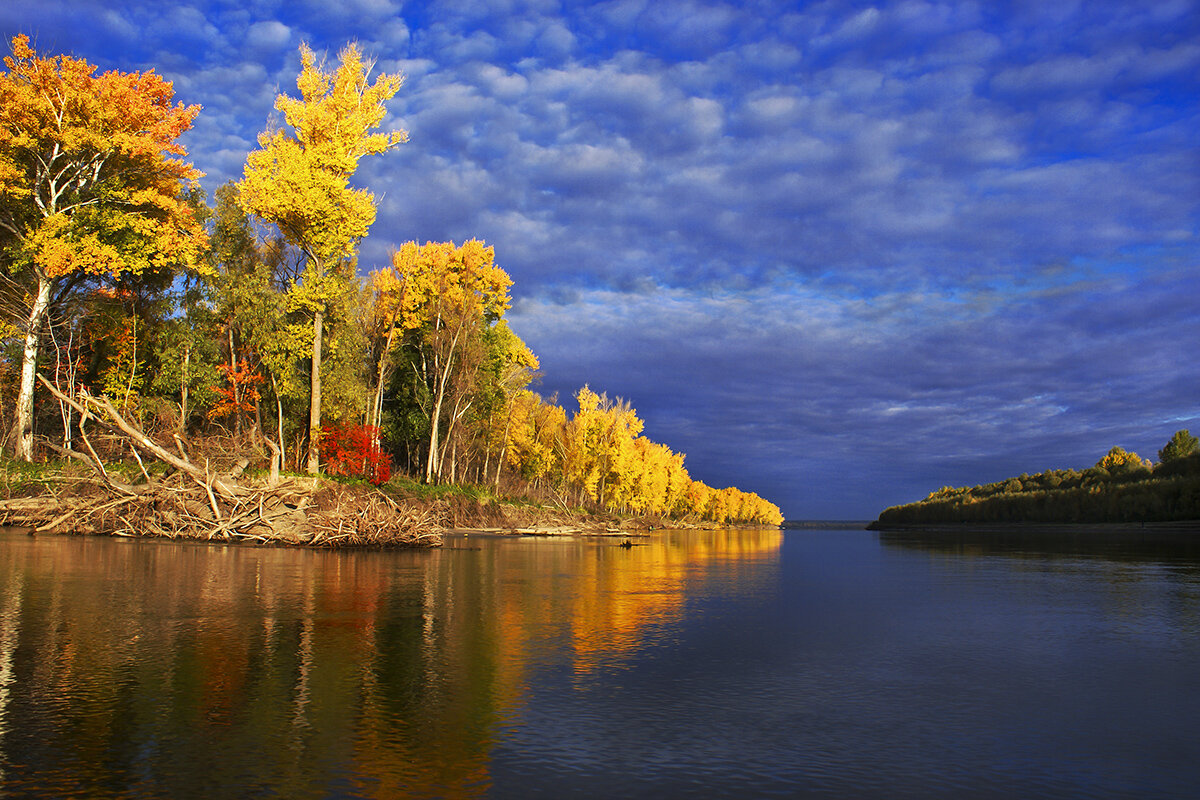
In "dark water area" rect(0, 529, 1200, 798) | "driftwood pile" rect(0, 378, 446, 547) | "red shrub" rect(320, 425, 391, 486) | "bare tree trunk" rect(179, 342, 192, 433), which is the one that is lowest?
"dark water area" rect(0, 529, 1200, 798)

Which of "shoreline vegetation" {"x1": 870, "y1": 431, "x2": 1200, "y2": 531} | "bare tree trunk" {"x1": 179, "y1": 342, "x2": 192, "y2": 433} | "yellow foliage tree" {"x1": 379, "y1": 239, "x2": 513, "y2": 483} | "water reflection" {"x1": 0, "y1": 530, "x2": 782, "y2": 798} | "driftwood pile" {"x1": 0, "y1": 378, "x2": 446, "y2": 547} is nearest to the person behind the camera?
"water reflection" {"x1": 0, "y1": 530, "x2": 782, "y2": 798}

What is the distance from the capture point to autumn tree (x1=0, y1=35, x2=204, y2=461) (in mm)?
28156

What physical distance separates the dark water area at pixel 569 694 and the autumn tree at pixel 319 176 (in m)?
21.6

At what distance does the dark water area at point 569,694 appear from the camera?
447 cm

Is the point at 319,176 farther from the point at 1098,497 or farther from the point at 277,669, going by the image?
the point at 1098,497

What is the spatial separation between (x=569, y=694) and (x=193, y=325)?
33.3 meters

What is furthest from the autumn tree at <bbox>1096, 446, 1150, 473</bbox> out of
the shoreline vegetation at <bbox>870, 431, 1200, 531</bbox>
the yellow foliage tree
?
the yellow foliage tree

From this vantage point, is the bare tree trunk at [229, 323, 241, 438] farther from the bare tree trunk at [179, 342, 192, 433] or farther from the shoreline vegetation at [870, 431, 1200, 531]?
the shoreline vegetation at [870, 431, 1200, 531]

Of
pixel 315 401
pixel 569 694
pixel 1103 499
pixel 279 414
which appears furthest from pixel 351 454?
pixel 1103 499

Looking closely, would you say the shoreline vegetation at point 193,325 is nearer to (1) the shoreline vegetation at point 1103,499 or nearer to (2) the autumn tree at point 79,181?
(2) the autumn tree at point 79,181

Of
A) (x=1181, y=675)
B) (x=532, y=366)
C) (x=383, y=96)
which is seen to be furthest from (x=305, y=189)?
(x=1181, y=675)

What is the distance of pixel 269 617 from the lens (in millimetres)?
9727

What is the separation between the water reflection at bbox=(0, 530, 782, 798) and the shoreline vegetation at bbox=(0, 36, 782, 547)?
8836 mm

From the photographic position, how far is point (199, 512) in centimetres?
2286
